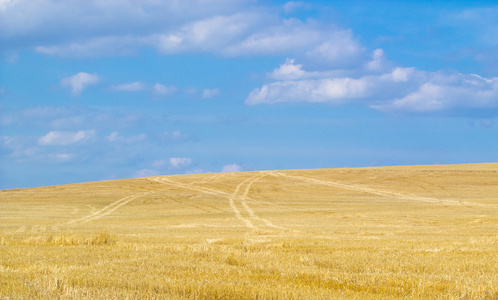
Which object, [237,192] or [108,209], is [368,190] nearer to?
[237,192]

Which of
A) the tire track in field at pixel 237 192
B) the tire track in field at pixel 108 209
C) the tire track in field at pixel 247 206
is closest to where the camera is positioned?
the tire track in field at pixel 247 206

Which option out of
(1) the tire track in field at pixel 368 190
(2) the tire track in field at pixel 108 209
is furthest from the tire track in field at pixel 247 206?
(2) the tire track in field at pixel 108 209

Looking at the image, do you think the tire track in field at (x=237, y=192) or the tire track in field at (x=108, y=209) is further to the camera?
the tire track in field at (x=237, y=192)

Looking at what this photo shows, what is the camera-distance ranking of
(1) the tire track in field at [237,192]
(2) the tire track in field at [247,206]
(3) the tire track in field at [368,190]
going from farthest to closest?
(3) the tire track in field at [368,190] → (1) the tire track in field at [237,192] → (2) the tire track in field at [247,206]

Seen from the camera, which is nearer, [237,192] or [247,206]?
[247,206]

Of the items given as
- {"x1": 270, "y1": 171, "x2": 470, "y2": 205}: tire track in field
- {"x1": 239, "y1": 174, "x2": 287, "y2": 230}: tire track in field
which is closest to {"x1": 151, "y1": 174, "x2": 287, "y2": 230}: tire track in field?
{"x1": 239, "y1": 174, "x2": 287, "y2": 230}: tire track in field

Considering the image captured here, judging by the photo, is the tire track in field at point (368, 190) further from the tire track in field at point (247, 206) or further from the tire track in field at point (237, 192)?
the tire track in field at point (237, 192)

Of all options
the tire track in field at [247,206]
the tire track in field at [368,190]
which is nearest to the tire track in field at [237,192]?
the tire track in field at [247,206]

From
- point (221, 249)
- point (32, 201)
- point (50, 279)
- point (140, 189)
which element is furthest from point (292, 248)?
point (140, 189)

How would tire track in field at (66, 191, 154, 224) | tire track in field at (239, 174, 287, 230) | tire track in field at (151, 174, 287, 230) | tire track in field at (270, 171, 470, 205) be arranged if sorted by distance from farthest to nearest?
tire track in field at (270, 171, 470, 205)
tire track in field at (151, 174, 287, 230)
tire track in field at (66, 191, 154, 224)
tire track in field at (239, 174, 287, 230)

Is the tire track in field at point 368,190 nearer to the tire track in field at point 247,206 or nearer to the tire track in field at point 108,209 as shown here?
the tire track in field at point 247,206

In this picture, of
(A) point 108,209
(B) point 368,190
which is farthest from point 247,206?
(B) point 368,190

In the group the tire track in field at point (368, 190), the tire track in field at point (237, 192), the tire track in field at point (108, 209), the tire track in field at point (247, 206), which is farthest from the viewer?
the tire track in field at point (368, 190)

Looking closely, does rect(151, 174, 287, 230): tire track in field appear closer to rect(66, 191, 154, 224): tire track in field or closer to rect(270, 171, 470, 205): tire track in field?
rect(66, 191, 154, 224): tire track in field
